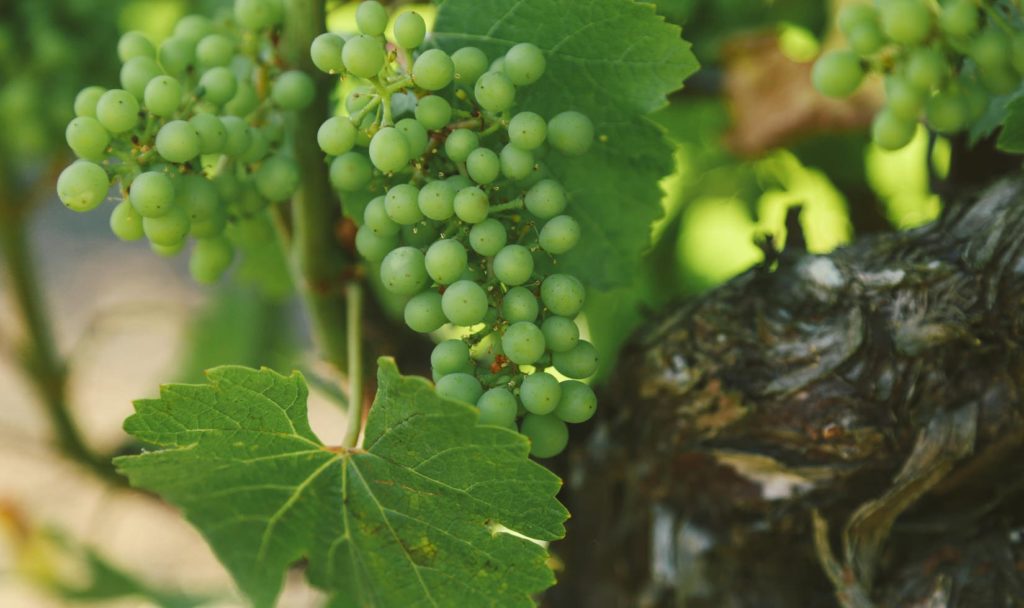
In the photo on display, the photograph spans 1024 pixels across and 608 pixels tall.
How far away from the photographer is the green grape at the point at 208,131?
0.62 m

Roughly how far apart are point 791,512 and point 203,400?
0.42 meters

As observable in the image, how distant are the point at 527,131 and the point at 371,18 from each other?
0.38 feet

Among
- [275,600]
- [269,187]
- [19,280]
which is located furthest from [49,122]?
[275,600]

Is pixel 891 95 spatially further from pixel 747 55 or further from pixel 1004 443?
pixel 747 55

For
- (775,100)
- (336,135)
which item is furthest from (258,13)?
(775,100)

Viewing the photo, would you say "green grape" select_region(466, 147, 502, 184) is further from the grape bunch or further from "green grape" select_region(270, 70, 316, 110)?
"green grape" select_region(270, 70, 316, 110)

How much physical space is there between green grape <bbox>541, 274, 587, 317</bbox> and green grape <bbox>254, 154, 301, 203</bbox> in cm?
21

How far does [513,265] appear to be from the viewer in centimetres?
57

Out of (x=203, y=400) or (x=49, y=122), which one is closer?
(x=203, y=400)

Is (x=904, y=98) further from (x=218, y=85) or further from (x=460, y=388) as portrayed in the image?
(x=218, y=85)

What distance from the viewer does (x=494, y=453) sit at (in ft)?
1.84

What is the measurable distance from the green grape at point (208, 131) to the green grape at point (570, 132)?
0.21 m

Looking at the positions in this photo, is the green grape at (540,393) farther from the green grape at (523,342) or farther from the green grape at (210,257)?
the green grape at (210,257)

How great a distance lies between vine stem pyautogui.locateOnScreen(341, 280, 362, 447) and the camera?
657 mm
